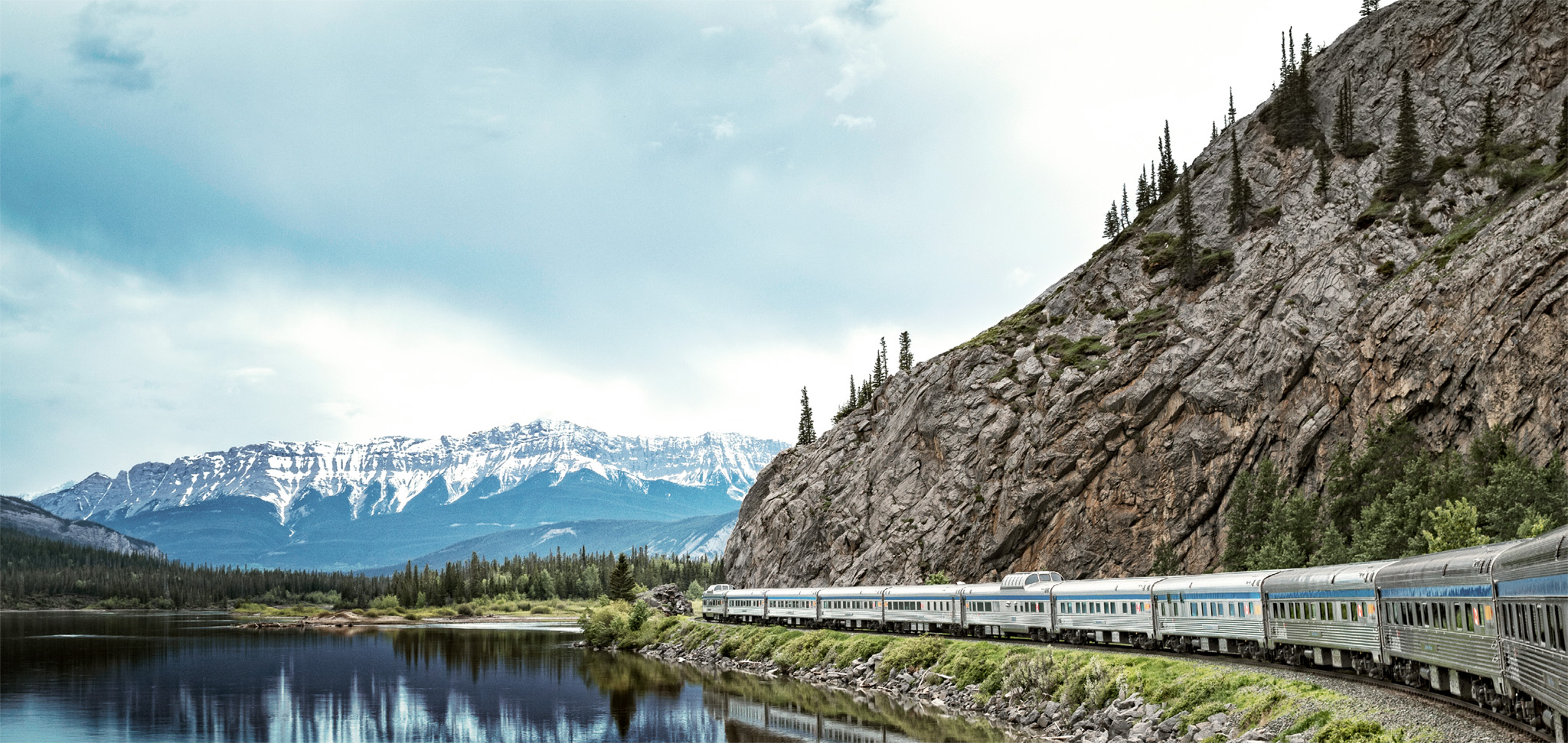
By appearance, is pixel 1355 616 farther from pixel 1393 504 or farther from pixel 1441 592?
pixel 1393 504

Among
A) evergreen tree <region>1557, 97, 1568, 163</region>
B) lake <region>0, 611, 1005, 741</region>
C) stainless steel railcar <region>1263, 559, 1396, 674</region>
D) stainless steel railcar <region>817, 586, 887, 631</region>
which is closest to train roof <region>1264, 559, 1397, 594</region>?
stainless steel railcar <region>1263, 559, 1396, 674</region>

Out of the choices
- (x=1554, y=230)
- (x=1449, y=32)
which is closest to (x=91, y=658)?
(x=1554, y=230)

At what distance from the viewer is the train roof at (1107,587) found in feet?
175

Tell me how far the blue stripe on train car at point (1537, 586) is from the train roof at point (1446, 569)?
123 centimetres

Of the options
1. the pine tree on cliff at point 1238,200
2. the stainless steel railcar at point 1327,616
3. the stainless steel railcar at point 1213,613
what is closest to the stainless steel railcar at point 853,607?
the stainless steel railcar at point 1213,613

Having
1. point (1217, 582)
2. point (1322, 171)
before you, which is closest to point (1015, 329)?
point (1322, 171)

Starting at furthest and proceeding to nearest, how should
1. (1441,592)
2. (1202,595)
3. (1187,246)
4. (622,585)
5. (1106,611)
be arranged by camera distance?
1. (622,585)
2. (1187,246)
3. (1106,611)
4. (1202,595)
5. (1441,592)

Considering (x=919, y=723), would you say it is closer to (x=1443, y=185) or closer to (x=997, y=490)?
(x=997, y=490)

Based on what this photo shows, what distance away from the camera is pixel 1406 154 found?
110938mm

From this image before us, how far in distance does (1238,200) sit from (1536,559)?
10891 cm

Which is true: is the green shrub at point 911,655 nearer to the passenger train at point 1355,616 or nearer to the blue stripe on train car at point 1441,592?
the passenger train at point 1355,616

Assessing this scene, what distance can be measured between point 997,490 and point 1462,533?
50.8m

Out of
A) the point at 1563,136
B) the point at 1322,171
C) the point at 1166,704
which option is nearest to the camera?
the point at 1166,704

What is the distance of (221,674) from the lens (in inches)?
3730
